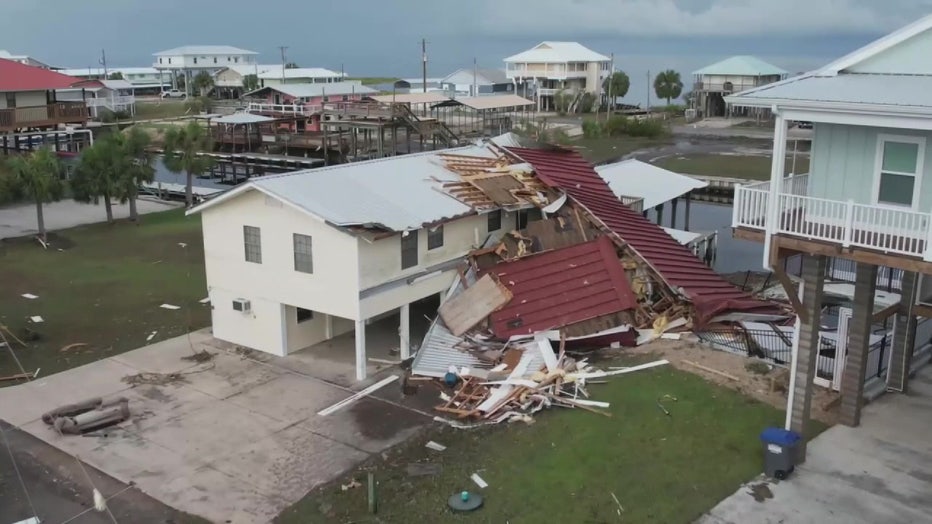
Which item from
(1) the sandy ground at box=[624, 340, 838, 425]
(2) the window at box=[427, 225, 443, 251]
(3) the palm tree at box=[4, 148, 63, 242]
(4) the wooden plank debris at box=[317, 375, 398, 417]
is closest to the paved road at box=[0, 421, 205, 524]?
(4) the wooden plank debris at box=[317, 375, 398, 417]

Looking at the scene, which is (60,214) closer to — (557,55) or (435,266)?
(435,266)

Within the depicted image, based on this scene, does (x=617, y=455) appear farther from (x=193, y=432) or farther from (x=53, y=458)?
(x=53, y=458)

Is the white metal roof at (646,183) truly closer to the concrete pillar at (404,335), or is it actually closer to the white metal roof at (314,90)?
the concrete pillar at (404,335)

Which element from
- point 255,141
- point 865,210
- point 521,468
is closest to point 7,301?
point 521,468

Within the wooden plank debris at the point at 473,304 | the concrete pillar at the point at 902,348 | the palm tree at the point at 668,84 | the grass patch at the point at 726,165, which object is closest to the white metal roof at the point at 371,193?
the wooden plank debris at the point at 473,304

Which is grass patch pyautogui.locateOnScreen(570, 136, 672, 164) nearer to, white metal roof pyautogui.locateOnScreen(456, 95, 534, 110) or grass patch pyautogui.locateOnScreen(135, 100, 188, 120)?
white metal roof pyautogui.locateOnScreen(456, 95, 534, 110)
